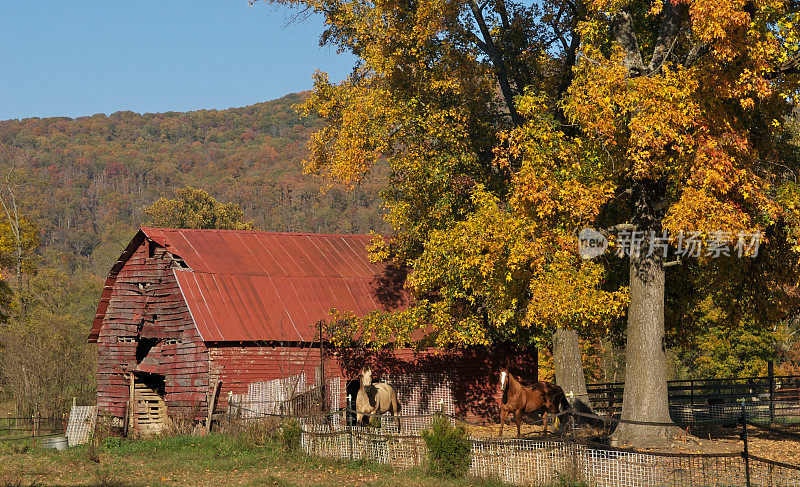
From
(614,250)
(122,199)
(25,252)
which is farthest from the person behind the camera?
(122,199)

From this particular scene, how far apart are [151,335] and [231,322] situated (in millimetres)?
3595

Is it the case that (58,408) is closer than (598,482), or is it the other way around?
(598,482)

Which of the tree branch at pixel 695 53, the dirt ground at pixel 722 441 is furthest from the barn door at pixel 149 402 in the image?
the tree branch at pixel 695 53

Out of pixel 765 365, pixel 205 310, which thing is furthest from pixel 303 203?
pixel 205 310

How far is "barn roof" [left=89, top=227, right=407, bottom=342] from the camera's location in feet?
90.9

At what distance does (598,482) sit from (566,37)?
1636 cm

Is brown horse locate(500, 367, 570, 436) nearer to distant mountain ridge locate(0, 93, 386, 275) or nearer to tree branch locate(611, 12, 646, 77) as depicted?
tree branch locate(611, 12, 646, 77)

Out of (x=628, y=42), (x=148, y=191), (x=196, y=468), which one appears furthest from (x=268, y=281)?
(x=148, y=191)

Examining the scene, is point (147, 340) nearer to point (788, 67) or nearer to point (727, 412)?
point (727, 412)

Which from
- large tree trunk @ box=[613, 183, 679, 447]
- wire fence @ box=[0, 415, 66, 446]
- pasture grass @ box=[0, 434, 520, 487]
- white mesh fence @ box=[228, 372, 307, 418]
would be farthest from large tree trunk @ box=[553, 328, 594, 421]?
wire fence @ box=[0, 415, 66, 446]

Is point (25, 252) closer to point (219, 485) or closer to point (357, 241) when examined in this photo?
point (357, 241)

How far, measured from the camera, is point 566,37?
26969 millimetres

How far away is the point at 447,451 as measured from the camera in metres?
16.5

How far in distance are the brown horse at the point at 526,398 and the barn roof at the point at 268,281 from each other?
307 inches
